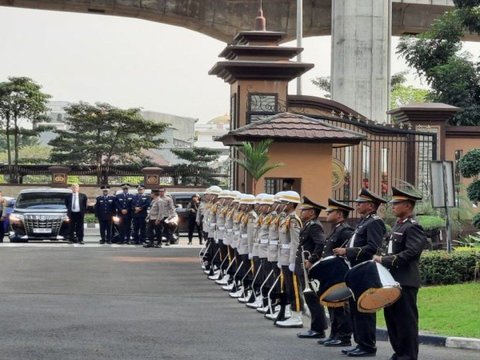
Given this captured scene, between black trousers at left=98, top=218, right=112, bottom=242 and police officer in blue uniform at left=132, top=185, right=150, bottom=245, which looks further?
black trousers at left=98, top=218, right=112, bottom=242

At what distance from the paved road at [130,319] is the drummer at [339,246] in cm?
33

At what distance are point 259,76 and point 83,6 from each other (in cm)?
2329

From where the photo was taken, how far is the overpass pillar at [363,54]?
40.4 m

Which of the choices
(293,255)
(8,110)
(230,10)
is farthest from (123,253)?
(8,110)

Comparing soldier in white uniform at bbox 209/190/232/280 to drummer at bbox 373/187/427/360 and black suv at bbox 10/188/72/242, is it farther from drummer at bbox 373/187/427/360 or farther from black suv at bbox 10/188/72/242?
black suv at bbox 10/188/72/242

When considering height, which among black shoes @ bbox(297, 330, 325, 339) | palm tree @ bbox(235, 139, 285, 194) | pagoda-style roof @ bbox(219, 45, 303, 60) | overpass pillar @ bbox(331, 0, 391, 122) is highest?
overpass pillar @ bbox(331, 0, 391, 122)

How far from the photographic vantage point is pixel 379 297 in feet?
41.6

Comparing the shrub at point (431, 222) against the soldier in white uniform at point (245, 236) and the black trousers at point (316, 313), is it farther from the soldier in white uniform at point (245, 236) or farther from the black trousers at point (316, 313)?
the black trousers at point (316, 313)

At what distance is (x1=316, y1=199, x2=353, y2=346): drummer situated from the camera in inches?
577

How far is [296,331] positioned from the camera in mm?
16016

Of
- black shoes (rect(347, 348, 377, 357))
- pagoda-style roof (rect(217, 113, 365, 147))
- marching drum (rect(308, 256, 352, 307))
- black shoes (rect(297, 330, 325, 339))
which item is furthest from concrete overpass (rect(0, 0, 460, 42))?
black shoes (rect(347, 348, 377, 357))

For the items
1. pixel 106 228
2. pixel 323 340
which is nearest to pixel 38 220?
pixel 106 228

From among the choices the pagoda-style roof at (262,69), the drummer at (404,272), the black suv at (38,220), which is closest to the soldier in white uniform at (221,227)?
the pagoda-style roof at (262,69)

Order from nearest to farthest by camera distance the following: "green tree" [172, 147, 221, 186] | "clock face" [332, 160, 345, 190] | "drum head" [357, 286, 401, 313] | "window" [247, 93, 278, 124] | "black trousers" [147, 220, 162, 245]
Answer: "drum head" [357, 286, 401, 313], "window" [247, 93, 278, 124], "clock face" [332, 160, 345, 190], "black trousers" [147, 220, 162, 245], "green tree" [172, 147, 221, 186]
